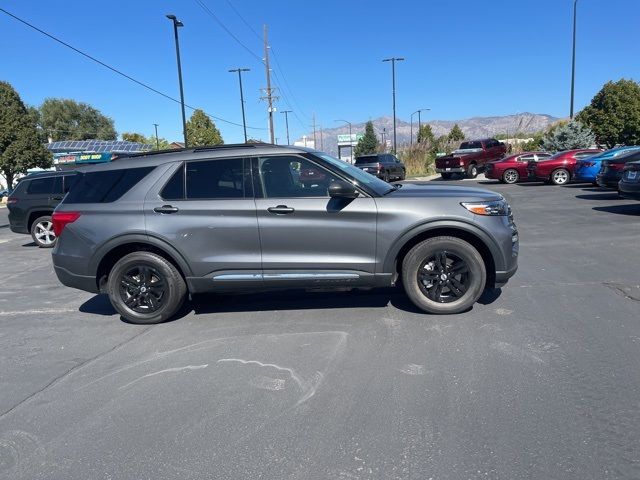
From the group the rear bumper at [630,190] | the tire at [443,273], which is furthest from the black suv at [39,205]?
the rear bumper at [630,190]

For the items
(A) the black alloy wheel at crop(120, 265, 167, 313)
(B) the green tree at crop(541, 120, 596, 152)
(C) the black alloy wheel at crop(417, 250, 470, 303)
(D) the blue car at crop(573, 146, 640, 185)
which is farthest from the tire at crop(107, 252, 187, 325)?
(B) the green tree at crop(541, 120, 596, 152)

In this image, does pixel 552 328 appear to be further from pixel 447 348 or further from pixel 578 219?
pixel 578 219

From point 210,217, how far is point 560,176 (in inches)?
747

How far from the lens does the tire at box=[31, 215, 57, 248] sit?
1198 cm

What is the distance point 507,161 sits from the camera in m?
22.8

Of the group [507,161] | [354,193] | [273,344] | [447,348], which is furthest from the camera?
[507,161]

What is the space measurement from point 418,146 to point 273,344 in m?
35.2

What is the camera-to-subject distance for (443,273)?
5.05 meters

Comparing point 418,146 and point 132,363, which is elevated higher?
point 418,146

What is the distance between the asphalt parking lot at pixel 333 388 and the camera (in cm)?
285

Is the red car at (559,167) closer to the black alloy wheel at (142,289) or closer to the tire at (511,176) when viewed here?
the tire at (511,176)

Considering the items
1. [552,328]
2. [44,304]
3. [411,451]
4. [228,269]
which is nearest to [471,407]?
[411,451]

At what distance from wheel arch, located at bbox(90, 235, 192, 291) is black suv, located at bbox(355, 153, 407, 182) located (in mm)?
20151

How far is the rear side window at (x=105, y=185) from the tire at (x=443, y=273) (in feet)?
9.83
